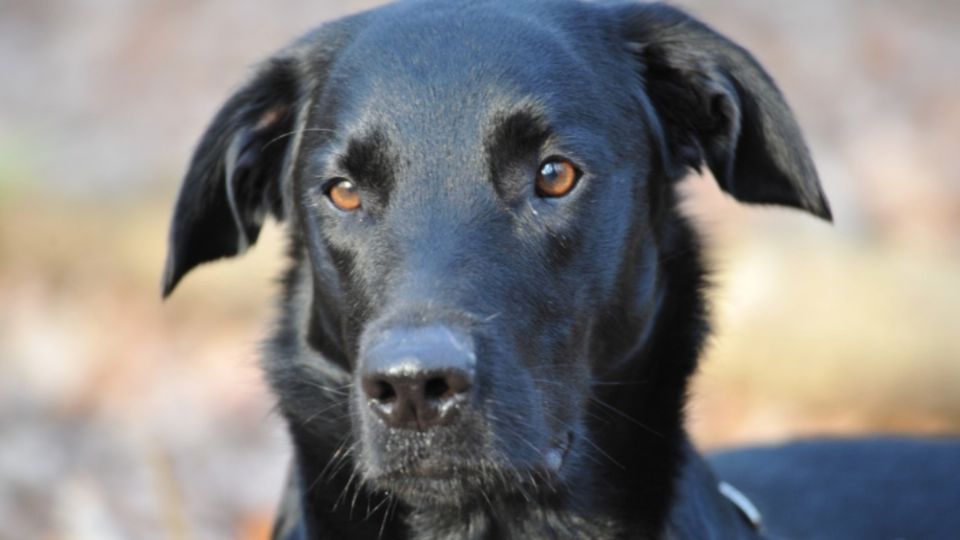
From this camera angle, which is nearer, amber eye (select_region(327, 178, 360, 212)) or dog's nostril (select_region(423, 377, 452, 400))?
dog's nostril (select_region(423, 377, 452, 400))

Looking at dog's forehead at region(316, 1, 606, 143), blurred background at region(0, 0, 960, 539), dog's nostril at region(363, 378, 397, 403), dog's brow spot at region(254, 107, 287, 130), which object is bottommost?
blurred background at region(0, 0, 960, 539)

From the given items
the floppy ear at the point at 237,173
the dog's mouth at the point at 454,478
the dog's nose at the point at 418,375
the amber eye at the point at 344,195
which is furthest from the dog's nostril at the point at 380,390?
the floppy ear at the point at 237,173

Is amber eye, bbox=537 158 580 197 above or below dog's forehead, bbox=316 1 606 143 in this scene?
below

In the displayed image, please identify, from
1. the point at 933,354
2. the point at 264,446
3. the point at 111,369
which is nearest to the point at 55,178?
the point at 111,369

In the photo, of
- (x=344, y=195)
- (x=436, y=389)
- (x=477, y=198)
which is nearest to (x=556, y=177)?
(x=477, y=198)

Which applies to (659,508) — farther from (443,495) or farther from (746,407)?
(746,407)

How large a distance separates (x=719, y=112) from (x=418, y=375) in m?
1.42

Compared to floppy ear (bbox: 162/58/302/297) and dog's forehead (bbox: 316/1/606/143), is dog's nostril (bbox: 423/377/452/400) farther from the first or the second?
floppy ear (bbox: 162/58/302/297)

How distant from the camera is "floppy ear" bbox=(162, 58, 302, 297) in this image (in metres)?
4.66

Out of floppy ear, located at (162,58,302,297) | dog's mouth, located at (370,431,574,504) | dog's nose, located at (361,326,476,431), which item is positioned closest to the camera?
dog's nose, located at (361,326,476,431)

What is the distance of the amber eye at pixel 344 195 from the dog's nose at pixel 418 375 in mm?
582

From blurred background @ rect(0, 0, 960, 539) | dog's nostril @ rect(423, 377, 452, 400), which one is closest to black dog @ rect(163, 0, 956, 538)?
dog's nostril @ rect(423, 377, 452, 400)

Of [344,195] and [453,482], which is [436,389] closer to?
[453,482]

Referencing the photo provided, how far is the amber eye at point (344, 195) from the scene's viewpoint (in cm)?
427
